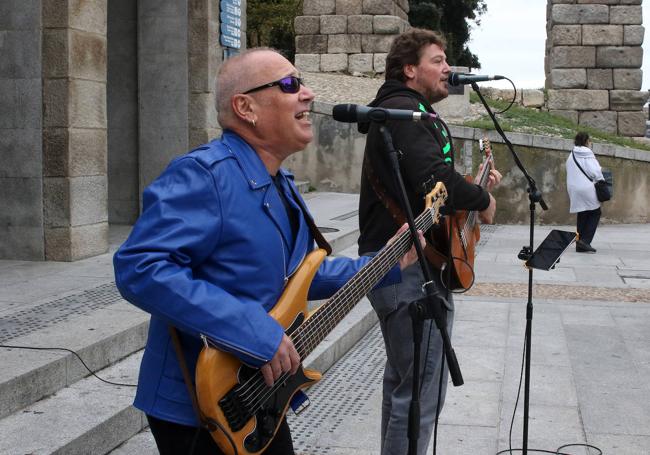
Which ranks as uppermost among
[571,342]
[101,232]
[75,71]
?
[75,71]

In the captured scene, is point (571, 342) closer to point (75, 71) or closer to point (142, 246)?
point (75, 71)

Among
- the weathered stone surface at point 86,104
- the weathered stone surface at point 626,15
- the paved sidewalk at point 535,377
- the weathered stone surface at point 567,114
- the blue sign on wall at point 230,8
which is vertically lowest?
the paved sidewalk at point 535,377

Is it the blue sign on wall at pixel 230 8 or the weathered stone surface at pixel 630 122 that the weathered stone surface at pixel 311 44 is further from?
the blue sign on wall at pixel 230 8

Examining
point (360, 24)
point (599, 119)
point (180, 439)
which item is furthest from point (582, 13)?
point (180, 439)

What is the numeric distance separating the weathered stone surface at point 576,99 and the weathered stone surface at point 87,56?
1557 centimetres

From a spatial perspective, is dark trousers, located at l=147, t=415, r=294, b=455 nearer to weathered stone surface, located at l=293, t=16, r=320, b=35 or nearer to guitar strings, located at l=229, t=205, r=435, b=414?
guitar strings, located at l=229, t=205, r=435, b=414

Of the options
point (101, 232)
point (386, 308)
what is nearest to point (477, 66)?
point (101, 232)

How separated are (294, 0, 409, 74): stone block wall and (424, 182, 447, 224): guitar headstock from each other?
61.1 ft

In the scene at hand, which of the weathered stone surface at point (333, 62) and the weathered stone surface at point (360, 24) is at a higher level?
the weathered stone surface at point (360, 24)

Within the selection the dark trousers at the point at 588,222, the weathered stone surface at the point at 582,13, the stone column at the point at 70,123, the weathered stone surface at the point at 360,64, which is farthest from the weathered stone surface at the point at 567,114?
the stone column at the point at 70,123

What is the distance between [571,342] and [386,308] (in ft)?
13.3

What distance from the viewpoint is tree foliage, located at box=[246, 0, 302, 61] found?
90.1 feet

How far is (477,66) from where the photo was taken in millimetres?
Result: 36219

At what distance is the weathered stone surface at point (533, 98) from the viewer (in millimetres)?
22125
